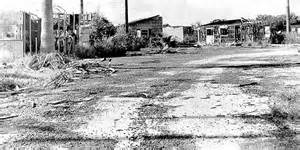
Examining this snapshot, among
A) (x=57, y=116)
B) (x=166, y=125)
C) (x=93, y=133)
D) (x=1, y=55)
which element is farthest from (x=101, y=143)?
(x=1, y=55)

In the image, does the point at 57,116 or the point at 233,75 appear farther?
the point at 233,75

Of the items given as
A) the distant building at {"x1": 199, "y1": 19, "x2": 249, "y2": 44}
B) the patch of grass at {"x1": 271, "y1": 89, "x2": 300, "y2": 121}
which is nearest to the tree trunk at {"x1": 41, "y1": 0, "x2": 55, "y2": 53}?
the patch of grass at {"x1": 271, "y1": 89, "x2": 300, "y2": 121}

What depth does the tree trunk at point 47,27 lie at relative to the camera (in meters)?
13.7

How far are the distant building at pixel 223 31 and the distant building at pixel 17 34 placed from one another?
34.4 m

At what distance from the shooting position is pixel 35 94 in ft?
28.8

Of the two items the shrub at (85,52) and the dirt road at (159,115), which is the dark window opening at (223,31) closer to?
the shrub at (85,52)

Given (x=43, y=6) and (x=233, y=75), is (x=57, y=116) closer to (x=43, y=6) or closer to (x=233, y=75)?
(x=233, y=75)

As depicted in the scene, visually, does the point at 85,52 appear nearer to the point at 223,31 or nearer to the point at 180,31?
the point at 223,31

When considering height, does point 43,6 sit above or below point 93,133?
above

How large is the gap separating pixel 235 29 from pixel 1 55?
37.0 metres

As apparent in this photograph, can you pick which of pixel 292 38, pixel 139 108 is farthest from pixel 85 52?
pixel 292 38

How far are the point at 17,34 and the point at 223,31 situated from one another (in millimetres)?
37833

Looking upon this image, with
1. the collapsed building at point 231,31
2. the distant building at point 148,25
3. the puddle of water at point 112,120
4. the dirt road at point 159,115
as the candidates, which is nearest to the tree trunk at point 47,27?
the dirt road at point 159,115

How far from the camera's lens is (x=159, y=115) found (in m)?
6.38
